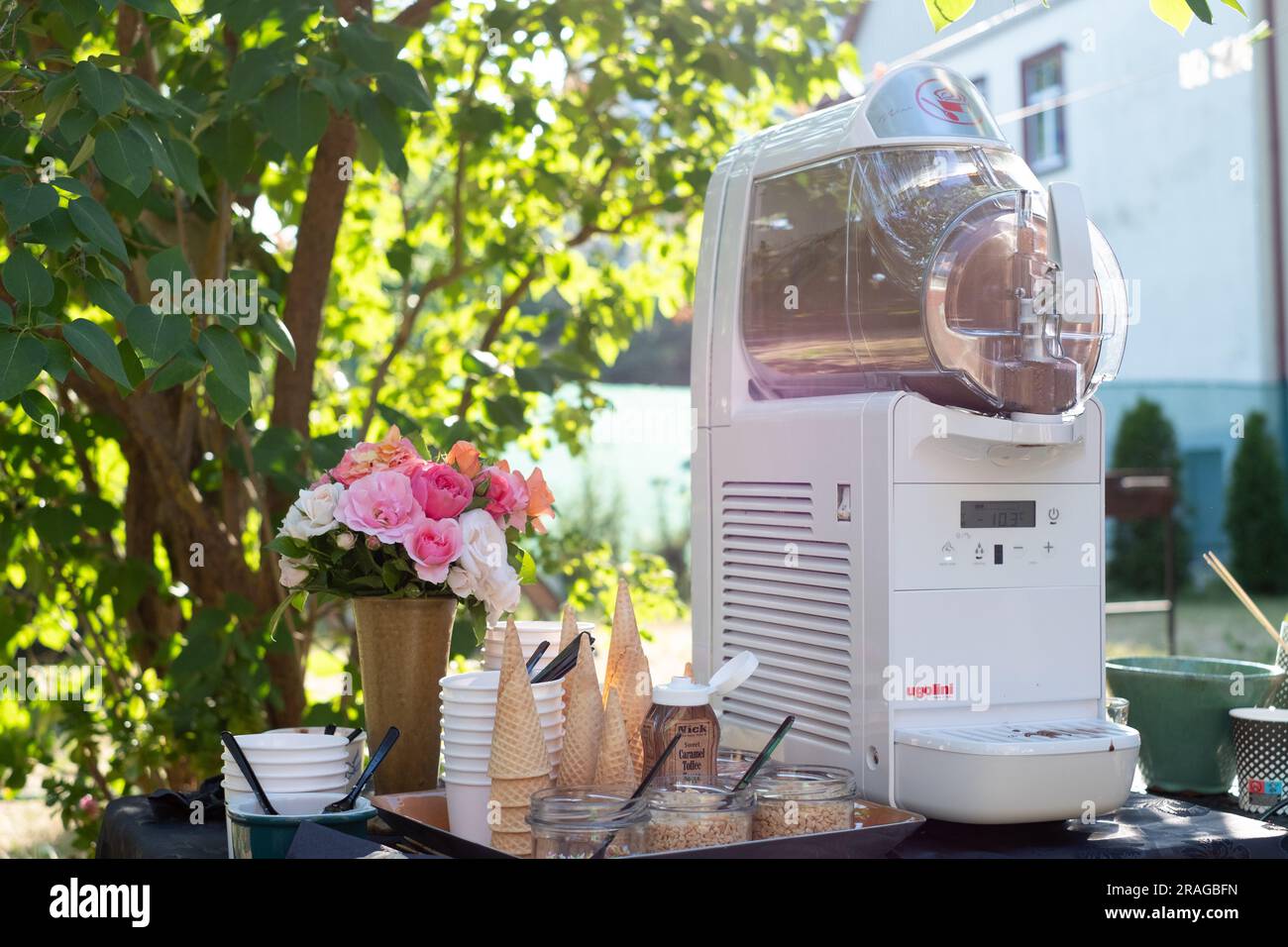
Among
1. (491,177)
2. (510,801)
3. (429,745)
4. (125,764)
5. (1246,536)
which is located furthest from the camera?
(1246,536)

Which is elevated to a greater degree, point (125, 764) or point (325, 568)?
point (325, 568)

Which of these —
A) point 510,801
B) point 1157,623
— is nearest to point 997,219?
point 510,801

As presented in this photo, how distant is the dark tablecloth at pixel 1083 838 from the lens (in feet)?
5.12

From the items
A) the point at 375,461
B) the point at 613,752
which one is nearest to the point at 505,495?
the point at 375,461

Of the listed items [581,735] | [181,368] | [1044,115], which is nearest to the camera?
[581,735]

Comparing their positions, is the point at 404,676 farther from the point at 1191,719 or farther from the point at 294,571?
the point at 1191,719

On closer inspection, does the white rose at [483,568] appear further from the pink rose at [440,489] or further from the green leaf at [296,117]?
the green leaf at [296,117]

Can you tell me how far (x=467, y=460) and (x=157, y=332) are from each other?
1.41 ft

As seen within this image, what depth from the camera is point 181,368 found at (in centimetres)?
181

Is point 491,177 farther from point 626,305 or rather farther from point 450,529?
point 450,529

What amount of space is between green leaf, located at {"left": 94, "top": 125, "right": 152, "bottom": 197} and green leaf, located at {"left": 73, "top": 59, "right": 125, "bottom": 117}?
1.5 inches

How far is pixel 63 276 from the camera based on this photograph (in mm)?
1904

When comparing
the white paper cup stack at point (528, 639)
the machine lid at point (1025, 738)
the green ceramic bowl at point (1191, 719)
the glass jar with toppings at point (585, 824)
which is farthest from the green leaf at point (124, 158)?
the green ceramic bowl at point (1191, 719)

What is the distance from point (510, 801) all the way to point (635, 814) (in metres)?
0.16
